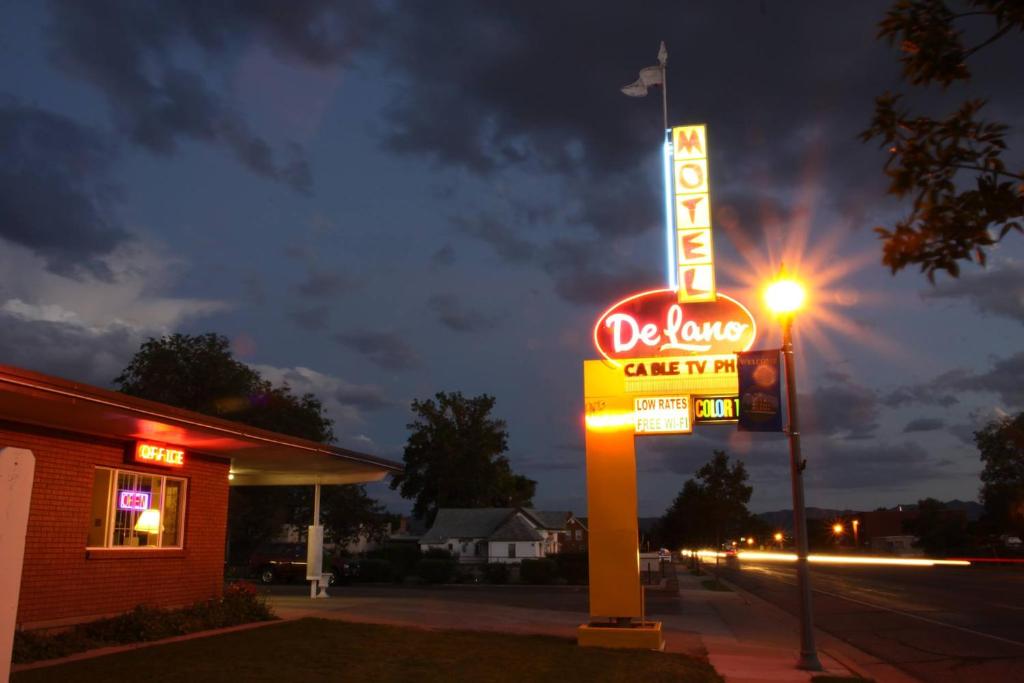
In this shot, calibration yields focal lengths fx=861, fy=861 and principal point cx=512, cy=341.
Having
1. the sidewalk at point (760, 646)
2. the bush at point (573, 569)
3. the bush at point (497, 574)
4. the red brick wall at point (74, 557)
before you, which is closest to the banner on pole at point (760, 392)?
the sidewalk at point (760, 646)

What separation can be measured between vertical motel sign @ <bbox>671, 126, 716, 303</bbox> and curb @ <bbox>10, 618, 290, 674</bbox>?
971cm

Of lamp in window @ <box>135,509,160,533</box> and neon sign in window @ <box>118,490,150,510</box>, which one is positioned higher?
neon sign in window @ <box>118,490,150,510</box>

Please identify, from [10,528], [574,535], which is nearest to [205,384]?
[10,528]

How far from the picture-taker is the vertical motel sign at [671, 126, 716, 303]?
51.0 feet

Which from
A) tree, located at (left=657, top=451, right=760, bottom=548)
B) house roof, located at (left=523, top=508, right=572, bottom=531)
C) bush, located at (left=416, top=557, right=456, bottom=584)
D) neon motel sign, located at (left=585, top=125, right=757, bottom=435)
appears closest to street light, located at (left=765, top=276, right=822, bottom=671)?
neon motel sign, located at (left=585, top=125, right=757, bottom=435)

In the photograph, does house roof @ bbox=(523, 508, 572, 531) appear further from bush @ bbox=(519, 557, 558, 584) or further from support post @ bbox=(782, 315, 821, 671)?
support post @ bbox=(782, 315, 821, 671)

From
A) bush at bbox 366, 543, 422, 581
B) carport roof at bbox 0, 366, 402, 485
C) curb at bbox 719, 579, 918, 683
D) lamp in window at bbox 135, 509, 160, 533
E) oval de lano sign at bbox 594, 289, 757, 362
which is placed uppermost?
oval de lano sign at bbox 594, 289, 757, 362

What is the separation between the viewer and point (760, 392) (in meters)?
14.1

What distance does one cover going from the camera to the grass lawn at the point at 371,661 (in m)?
10.4

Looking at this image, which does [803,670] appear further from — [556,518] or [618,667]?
[556,518]

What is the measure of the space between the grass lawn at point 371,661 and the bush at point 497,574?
22205 mm

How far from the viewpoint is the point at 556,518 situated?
85250 mm

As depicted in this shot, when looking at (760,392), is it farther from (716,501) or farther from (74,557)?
(716,501)

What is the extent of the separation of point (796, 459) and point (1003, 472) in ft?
241
